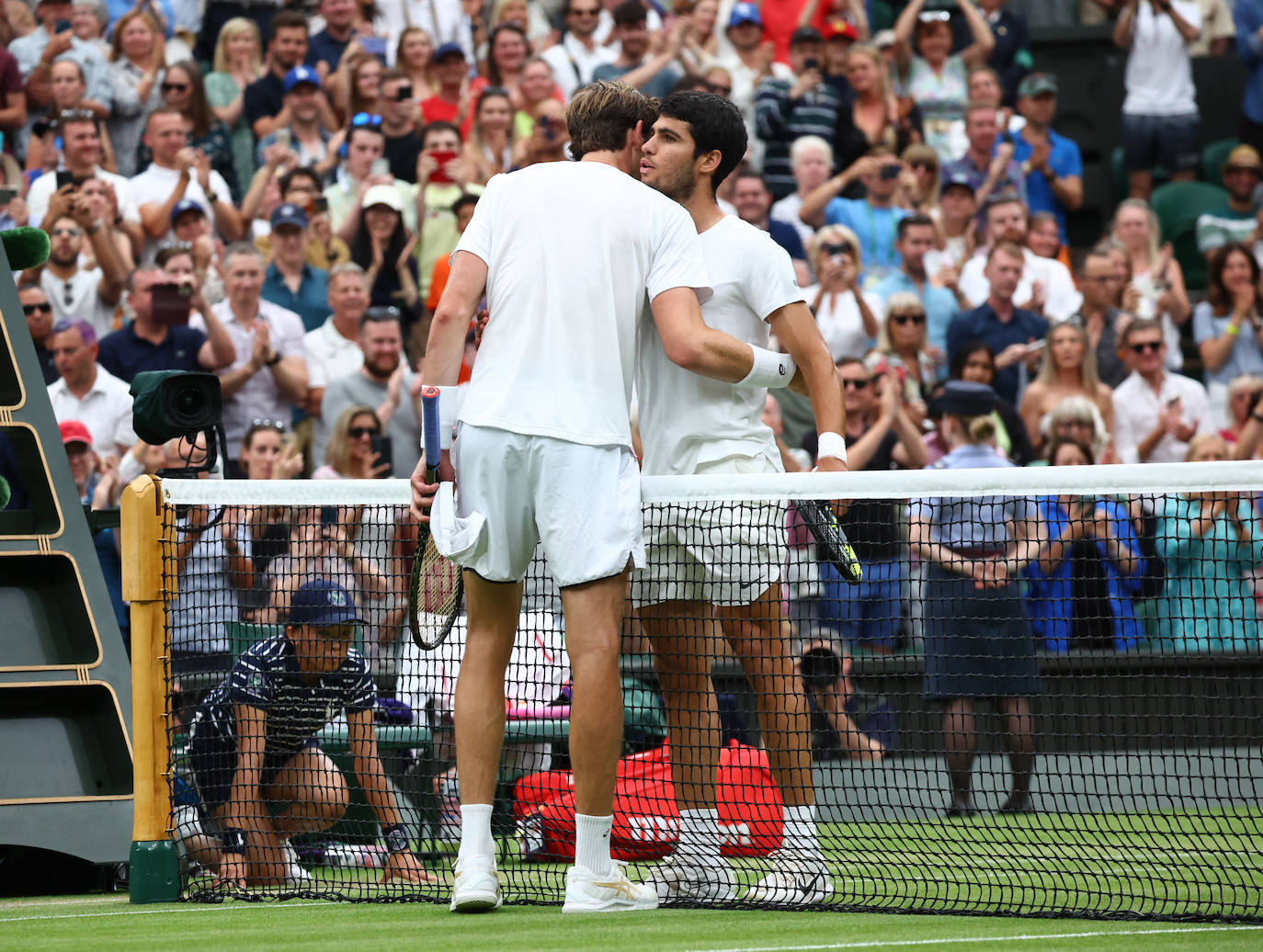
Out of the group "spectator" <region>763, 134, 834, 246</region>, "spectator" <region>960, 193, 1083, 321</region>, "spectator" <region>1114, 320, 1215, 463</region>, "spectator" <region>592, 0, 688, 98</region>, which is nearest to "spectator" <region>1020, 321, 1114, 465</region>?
"spectator" <region>1114, 320, 1215, 463</region>

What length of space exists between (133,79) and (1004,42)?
23.9 ft

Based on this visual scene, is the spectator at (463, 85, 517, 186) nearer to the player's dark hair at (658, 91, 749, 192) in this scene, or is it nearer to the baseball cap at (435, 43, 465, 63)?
the baseball cap at (435, 43, 465, 63)

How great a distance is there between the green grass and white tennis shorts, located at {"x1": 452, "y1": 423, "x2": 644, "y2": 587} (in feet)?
3.30

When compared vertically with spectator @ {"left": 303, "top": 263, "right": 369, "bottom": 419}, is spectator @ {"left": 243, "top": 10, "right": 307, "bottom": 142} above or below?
above

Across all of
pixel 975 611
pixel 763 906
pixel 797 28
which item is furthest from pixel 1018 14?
pixel 763 906

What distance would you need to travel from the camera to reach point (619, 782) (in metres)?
6.90

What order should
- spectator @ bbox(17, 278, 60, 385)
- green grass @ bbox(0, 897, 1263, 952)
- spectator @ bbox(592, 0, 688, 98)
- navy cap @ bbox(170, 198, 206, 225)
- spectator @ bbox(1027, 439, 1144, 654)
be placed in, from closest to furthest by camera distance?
green grass @ bbox(0, 897, 1263, 952)
spectator @ bbox(1027, 439, 1144, 654)
spectator @ bbox(17, 278, 60, 385)
navy cap @ bbox(170, 198, 206, 225)
spectator @ bbox(592, 0, 688, 98)

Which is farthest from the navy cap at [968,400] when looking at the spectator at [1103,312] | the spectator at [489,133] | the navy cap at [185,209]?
the navy cap at [185,209]

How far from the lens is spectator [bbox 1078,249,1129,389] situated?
40.3ft

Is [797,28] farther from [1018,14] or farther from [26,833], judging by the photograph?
[26,833]

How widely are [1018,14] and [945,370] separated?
5829 mm

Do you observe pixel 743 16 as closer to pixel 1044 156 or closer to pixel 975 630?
pixel 1044 156

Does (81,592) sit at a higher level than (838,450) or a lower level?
lower

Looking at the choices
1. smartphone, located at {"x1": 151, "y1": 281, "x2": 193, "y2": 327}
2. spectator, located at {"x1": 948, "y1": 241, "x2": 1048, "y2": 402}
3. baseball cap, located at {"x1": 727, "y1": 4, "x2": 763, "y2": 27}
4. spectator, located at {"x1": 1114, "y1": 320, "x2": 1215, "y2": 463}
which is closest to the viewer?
smartphone, located at {"x1": 151, "y1": 281, "x2": 193, "y2": 327}
